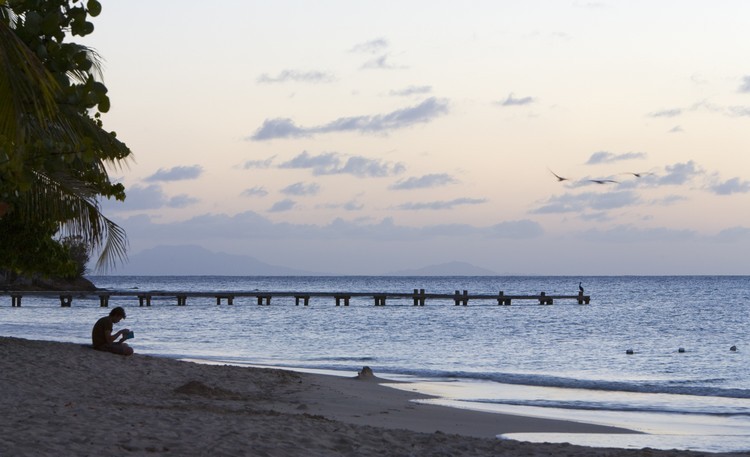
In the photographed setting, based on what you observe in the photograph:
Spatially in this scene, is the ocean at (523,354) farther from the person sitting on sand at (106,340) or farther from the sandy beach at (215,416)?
the person sitting on sand at (106,340)

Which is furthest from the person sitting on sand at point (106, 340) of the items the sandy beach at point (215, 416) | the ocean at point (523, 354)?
the ocean at point (523, 354)

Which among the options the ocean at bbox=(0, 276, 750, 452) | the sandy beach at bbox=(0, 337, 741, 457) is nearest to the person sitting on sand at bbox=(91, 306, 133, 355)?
the sandy beach at bbox=(0, 337, 741, 457)

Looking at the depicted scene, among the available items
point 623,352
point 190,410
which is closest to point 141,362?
point 190,410

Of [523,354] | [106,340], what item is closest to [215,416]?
[106,340]

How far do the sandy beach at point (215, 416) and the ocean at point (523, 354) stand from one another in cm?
168

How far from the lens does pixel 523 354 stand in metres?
32.6

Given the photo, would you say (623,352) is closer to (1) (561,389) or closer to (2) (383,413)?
(1) (561,389)

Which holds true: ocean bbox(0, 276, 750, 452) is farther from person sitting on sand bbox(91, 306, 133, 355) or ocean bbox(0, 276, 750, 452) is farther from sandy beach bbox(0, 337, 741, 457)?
person sitting on sand bbox(91, 306, 133, 355)

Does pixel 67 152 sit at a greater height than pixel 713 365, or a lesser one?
greater

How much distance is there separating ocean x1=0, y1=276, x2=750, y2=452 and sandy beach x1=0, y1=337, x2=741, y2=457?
1.68 m

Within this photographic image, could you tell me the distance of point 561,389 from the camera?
69.5 ft

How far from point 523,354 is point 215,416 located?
23272mm

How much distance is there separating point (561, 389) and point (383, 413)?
26.1ft

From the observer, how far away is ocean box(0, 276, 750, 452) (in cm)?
1667
